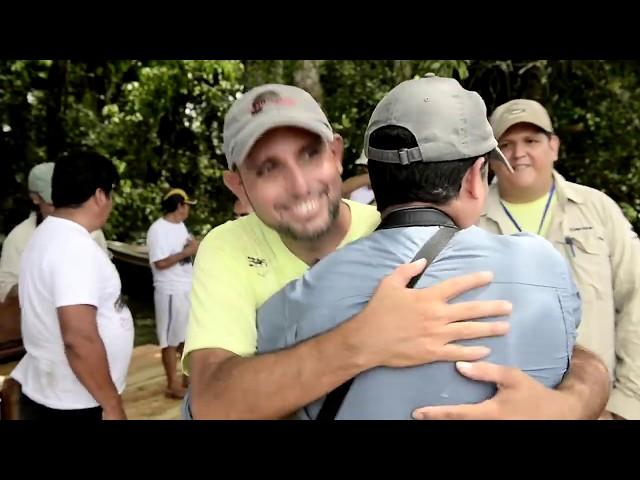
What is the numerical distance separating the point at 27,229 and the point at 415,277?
3.89m

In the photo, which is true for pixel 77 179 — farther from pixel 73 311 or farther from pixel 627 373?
pixel 627 373

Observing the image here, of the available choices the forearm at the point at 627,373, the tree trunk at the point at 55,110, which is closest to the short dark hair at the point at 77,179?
the forearm at the point at 627,373

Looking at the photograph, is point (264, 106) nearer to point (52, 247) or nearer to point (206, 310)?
point (206, 310)

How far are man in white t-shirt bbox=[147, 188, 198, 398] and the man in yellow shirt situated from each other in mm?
4014

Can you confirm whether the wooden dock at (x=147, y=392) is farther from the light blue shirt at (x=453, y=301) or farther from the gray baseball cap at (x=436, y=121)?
the gray baseball cap at (x=436, y=121)

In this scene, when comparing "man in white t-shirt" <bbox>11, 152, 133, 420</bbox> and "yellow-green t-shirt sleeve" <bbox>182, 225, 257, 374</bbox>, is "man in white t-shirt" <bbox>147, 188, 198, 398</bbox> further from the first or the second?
"yellow-green t-shirt sleeve" <bbox>182, 225, 257, 374</bbox>

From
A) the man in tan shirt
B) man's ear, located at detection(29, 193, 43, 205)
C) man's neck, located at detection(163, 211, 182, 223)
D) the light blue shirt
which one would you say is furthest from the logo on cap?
man's neck, located at detection(163, 211, 182, 223)

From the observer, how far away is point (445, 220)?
124 cm

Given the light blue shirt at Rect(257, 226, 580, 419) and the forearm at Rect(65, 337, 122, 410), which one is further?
the forearm at Rect(65, 337, 122, 410)

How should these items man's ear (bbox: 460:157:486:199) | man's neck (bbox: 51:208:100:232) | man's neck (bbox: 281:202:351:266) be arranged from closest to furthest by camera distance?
man's ear (bbox: 460:157:486:199), man's neck (bbox: 281:202:351:266), man's neck (bbox: 51:208:100:232)

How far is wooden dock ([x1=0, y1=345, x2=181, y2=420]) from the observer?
16.2 ft
